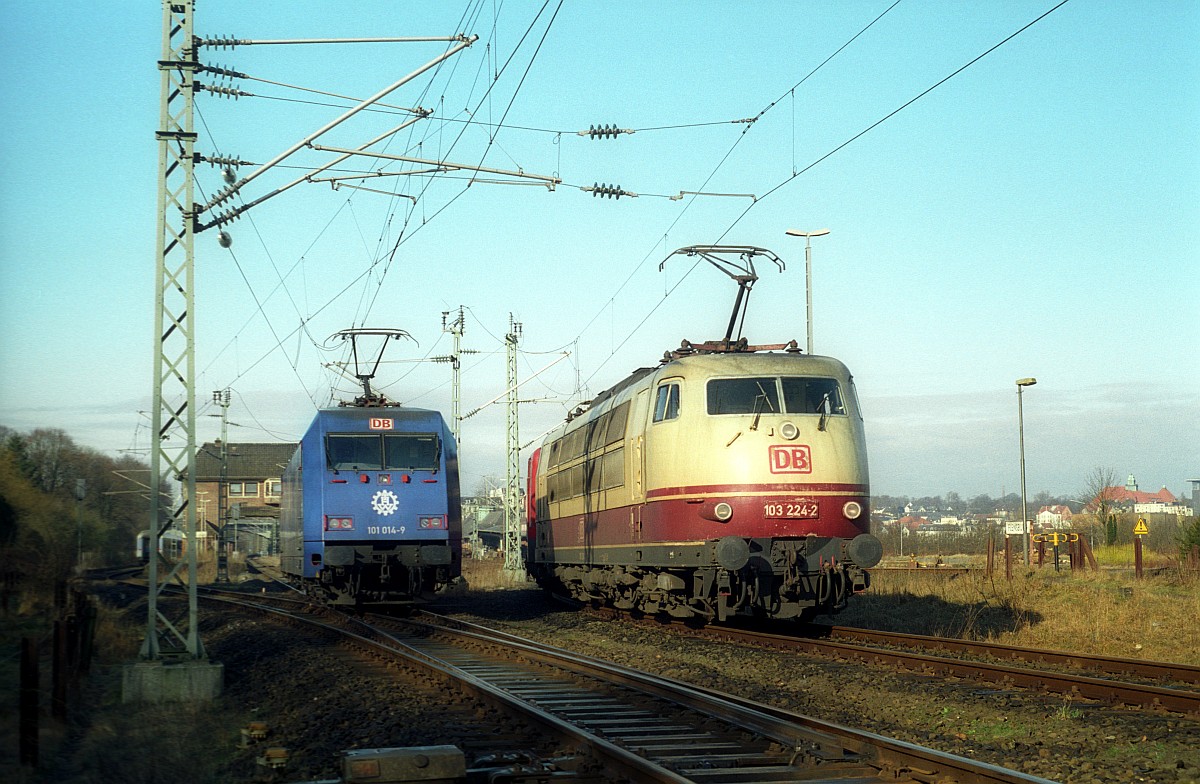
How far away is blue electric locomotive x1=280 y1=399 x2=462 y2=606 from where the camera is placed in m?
20.5

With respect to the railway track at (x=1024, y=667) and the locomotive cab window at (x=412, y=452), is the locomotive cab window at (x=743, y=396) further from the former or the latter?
the locomotive cab window at (x=412, y=452)

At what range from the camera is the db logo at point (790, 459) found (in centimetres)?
1513

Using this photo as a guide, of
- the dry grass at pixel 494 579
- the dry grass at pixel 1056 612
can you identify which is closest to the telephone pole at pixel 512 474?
the dry grass at pixel 494 579

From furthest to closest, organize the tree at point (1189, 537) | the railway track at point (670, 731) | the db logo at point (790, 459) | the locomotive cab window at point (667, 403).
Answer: the tree at point (1189, 537) < the locomotive cab window at point (667, 403) < the db logo at point (790, 459) < the railway track at point (670, 731)

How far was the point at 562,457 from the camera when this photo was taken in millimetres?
25047

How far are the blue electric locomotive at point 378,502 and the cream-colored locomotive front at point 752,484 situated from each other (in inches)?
214

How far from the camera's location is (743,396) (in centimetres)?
1554

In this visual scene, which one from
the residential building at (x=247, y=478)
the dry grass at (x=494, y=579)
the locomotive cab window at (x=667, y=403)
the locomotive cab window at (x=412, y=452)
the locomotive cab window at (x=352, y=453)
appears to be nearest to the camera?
the locomotive cab window at (x=667, y=403)

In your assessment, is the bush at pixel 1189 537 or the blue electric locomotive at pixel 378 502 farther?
the bush at pixel 1189 537

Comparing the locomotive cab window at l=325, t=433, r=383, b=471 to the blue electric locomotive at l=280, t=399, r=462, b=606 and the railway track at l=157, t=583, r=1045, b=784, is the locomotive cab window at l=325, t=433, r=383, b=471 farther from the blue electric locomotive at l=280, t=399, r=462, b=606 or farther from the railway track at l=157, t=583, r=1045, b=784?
the railway track at l=157, t=583, r=1045, b=784

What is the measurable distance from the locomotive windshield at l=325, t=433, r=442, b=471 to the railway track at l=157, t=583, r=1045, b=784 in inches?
285

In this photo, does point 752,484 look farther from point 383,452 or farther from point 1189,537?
point 1189,537

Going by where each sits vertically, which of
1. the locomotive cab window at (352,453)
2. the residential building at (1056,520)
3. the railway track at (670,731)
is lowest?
the residential building at (1056,520)

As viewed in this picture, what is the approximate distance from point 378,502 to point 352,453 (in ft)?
3.43
